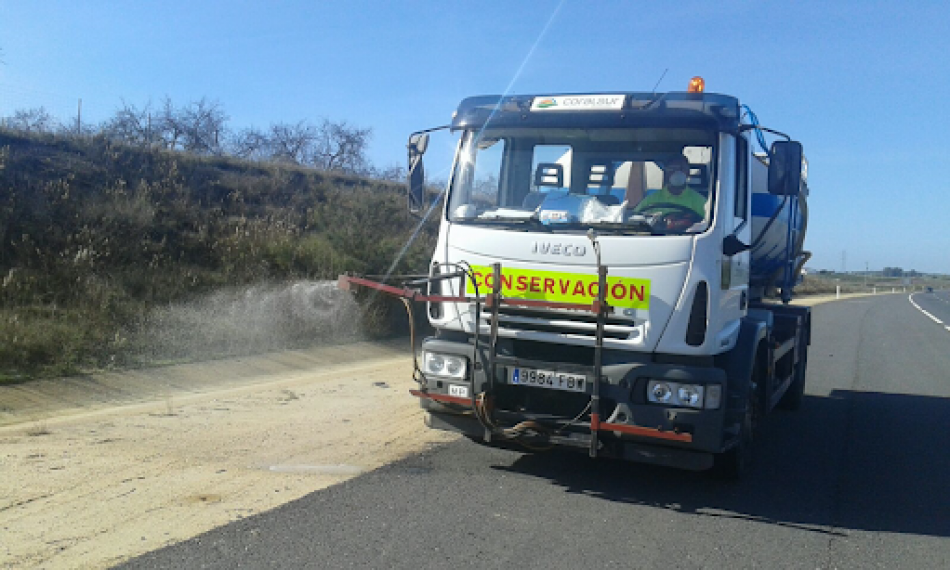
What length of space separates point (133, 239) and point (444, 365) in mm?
9415

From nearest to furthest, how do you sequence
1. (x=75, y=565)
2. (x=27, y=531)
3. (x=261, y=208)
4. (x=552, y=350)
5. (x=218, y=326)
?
1. (x=75, y=565)
2. (x=27, y=531)
3. (x=552, y=350)
4. (x=218, y=326)
5. (x=261, y=208)

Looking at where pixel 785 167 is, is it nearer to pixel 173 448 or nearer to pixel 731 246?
pixel 731 246

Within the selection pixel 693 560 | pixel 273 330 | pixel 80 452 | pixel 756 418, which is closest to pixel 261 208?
pixel 273 330

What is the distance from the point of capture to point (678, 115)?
5941 millimetres

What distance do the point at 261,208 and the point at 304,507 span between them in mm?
14206

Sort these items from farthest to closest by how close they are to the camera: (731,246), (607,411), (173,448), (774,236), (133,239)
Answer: (133,239), (774,236), (173,448), (731,246), (607,411)

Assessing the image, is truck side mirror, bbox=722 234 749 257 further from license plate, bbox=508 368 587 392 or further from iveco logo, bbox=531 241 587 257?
license plate, bbox=508 368 587 392

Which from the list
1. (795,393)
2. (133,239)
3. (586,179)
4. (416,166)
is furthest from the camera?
(133,239)

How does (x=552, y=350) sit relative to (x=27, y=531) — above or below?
above

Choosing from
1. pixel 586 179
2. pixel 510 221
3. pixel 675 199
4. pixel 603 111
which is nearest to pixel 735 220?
pixel 675 199

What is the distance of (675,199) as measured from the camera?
19.3ft

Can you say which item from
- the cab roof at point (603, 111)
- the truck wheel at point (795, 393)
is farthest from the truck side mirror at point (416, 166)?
the truck wheel at point (795, 393)

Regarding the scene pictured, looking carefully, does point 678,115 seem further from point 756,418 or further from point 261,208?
point 261,208

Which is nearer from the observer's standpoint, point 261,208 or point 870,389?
point 870,389
